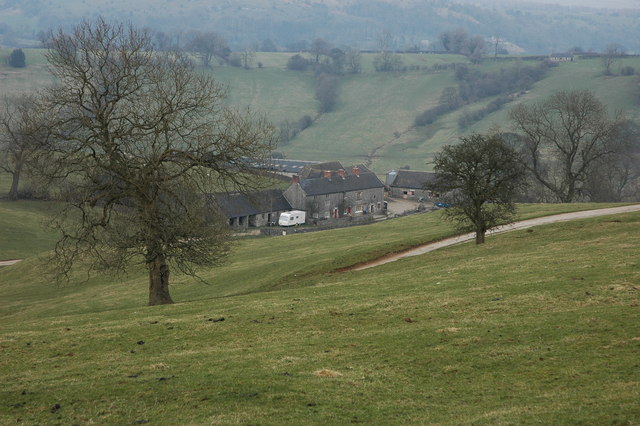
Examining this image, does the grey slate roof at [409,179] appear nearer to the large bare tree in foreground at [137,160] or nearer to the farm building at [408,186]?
the farm building at [408,186]

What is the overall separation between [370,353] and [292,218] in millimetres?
95705

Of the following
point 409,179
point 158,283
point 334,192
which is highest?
point 158,283

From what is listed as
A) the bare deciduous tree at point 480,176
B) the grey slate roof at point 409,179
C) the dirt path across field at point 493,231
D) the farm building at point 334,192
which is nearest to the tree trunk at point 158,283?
the dirt path across field at point 493,231

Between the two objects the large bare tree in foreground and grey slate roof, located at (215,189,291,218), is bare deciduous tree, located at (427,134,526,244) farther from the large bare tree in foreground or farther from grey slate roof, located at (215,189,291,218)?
grey slate roof, located at (215,189,291,218)

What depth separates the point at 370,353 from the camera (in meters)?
19.8

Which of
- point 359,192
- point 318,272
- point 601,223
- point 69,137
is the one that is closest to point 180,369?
point 69,137

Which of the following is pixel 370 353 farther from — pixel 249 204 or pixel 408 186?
pixel 408 186

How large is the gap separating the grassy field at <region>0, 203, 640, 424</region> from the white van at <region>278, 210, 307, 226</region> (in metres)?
79.7

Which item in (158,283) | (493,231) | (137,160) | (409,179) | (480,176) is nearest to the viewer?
(137,160)

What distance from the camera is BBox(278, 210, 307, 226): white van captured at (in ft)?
375

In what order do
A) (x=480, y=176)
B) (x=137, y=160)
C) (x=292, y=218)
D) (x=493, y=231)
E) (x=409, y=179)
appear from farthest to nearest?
(x=409, y=179) < (x=292, y=218) < (x=493, y=231) < (x=480, y=176) < (x=137, y=160)

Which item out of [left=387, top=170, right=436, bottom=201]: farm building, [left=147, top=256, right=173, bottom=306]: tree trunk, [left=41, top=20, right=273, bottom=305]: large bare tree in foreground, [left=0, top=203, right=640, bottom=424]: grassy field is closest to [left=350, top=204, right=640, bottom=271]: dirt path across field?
[left=0, top=203, right=640, bottom=424]: grassy field

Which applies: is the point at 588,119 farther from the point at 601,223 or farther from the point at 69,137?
the point at 69,137

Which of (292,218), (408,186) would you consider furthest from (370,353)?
(408,186)
